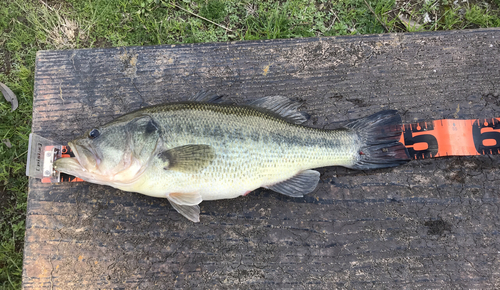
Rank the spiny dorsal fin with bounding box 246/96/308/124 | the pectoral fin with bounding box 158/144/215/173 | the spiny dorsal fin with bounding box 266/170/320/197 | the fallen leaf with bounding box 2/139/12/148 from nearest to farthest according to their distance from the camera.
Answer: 1. the pectoral fin with bounding box 158/144/215/173
2. the spiny dorsal fin with bounding box 266/170/320/197
3. the spiny dorsal fin with bounding box 246/96/308/124
4. the fallen leaf with bounding box 2/139/12/148

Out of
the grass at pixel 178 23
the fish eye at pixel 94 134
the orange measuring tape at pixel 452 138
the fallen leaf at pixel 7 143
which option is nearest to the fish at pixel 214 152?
the fish eye at pixel 94 134

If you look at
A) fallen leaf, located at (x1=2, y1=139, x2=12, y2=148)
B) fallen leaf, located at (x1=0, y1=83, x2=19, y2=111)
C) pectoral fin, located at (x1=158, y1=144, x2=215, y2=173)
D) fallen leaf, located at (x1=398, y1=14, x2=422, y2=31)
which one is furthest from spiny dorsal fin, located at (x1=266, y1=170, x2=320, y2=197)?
fallen leaf, located at (x1=0, y1=83, x2=19, y2=111)

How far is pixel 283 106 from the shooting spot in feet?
8.13

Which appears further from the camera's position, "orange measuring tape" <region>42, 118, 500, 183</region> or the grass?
the grass

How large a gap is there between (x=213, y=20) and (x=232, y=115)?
160 cm

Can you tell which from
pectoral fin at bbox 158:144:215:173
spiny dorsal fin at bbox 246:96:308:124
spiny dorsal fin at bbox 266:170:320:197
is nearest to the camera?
pectoral fin at bbox 158:144:215:173

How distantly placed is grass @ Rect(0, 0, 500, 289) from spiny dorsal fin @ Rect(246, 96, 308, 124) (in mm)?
1050

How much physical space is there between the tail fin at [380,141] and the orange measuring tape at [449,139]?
0.57 ft

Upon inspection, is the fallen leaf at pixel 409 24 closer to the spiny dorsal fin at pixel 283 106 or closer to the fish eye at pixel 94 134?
the spiny dorsal fin at pixel 283 106

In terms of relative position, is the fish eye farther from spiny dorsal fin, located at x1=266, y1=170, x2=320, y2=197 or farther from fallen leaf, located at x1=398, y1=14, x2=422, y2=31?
fallen leaf, located at x1=398, y1=14, x2=422, y2=31

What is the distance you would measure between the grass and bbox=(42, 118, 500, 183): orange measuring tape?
4.21 feet

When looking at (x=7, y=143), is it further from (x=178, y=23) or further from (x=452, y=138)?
(x=452, y=138)

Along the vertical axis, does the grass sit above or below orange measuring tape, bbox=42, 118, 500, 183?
above

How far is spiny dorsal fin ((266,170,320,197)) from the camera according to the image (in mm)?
2330
